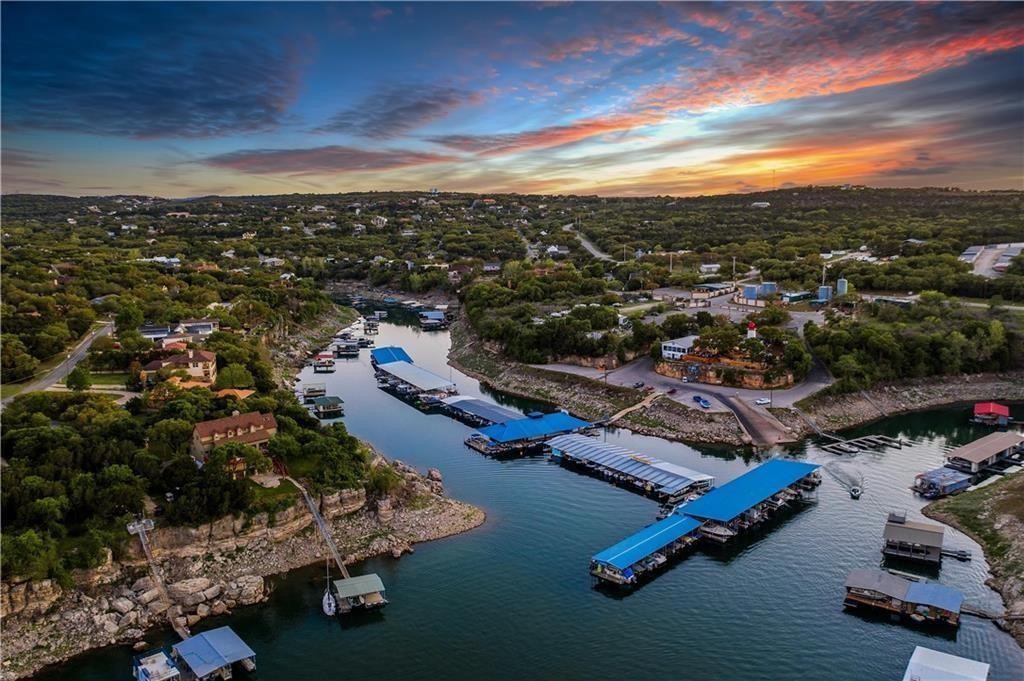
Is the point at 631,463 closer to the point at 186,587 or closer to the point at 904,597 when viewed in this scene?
the point at 904,597

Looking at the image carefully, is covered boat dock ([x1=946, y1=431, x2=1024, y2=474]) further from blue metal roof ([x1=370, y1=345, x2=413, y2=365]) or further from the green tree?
the green tree

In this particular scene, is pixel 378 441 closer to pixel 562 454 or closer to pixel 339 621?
pixel 562 454

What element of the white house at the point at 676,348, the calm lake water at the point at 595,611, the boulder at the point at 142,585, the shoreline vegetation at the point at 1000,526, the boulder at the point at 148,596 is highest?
the white house at the point at 676,348

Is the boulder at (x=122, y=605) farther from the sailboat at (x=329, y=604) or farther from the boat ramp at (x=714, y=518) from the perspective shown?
the boat ramp at (x=714, y=518)

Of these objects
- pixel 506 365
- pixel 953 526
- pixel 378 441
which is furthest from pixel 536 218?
pixel 953 526

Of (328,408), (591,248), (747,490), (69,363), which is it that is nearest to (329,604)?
(747,490)

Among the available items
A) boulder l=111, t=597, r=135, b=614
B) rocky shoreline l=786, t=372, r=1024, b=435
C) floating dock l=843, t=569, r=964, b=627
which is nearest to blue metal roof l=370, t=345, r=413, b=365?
rocky shoreline l=786, t=372, r=1024, b=435

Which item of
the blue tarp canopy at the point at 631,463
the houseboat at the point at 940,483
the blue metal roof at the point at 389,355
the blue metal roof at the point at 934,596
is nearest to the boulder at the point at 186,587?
the blue tarp canopy at the point at 631,463

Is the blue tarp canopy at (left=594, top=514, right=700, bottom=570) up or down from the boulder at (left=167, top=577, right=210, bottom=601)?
down
